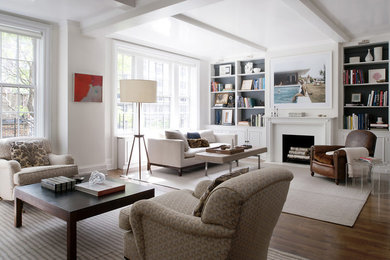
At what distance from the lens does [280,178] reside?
5.75 ft

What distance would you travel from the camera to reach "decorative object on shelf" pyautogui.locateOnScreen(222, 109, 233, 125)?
7.84 meters

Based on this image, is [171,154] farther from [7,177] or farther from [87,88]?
[7,177]

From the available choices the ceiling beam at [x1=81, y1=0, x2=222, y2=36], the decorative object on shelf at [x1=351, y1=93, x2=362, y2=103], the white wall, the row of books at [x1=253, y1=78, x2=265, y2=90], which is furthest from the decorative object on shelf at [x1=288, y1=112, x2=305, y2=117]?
the white wall

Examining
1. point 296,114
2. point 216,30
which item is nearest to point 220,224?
point 216,30

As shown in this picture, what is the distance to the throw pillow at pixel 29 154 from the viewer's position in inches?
156

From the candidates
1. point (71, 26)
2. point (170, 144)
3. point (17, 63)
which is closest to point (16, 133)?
point (17, 63)

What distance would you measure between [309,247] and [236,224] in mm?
1388

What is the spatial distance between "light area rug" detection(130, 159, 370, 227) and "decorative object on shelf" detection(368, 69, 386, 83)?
2.13 metres

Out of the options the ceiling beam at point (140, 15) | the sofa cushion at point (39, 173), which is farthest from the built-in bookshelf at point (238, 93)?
the sofa cushion at point (39, 173)

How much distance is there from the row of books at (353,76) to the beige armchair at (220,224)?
196 inches

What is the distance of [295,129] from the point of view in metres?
6.48

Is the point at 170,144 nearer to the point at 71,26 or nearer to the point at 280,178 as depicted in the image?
the point at 71,26

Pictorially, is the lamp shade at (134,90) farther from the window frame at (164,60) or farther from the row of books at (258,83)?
the row of books at (258,83)

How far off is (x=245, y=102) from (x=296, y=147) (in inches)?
67.6
